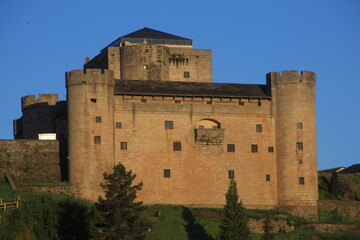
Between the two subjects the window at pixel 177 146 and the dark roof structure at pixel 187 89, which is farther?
the dark roof structure at pixel 187 89

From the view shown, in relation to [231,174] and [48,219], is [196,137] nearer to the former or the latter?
[231,174]

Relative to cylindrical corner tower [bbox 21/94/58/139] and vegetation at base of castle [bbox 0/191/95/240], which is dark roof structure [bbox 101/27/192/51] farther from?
vegetation at base of castle [bbox 0/191/95/240]

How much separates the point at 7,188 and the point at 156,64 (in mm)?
23355

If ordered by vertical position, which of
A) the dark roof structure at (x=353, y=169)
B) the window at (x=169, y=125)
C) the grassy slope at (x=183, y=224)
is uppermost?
the window at (x=169, y=125)

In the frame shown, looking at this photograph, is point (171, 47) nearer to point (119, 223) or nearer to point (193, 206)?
point (193, 206)

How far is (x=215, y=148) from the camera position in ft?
297

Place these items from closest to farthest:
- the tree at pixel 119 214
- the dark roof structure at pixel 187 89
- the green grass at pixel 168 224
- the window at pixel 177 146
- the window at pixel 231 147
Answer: the tree at pixel 119 214 < the green grass at pixel 168 224 < the window at pixel 177 146 < the dark roof structure at pixel 187 89 < the window at pixel 231 147

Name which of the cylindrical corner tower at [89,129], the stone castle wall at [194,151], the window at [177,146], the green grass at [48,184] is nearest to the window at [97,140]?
the cylindrical corner tower at [89,129]

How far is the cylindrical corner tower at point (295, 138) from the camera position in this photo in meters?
91.1

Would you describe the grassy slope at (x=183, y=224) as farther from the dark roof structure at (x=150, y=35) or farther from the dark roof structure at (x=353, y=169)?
the dark roof structure at (x=353, y=169)

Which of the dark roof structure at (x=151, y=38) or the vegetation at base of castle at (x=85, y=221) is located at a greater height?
the dark roof structure at (x=151, y=38)

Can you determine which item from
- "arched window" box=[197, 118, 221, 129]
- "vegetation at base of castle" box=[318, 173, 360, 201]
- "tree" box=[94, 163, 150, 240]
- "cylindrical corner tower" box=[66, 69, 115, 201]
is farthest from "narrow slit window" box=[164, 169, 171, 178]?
"vegetation at base of castle" box=[318, 173, 360, 201]

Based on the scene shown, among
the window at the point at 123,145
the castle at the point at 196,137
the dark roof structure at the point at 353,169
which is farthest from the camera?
the dark roof structure at the point at 353,169

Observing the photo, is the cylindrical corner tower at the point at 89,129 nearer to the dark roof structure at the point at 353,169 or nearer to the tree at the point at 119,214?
the tree at the point at 119,214
